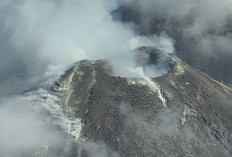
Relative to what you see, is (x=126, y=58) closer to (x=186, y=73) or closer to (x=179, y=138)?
(x=186, y=73)

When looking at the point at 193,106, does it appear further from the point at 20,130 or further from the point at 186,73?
the point at 20,130

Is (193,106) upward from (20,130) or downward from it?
upward

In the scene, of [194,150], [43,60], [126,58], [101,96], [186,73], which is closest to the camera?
[194,150]

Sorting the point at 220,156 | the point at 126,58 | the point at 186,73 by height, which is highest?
the point at 126,58

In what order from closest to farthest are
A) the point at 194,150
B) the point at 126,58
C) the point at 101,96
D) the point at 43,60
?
the point at 194,150
the point at 101,96
the point at 126,58
the point at 43,60

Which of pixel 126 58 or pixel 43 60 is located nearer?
pixel 126 58

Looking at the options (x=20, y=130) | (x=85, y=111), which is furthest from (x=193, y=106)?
(x=20, y=130)
